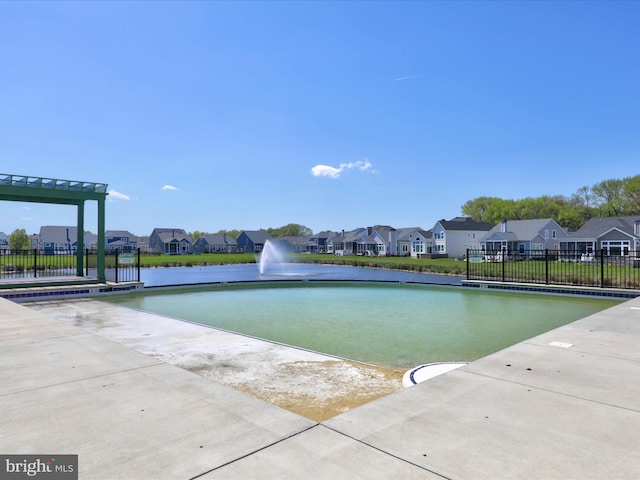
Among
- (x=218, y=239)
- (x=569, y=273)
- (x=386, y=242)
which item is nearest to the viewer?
(x=569, y=273)

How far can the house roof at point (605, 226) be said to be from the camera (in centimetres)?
4142

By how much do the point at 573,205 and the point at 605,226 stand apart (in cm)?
3303

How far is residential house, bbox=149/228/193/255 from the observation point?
278ft

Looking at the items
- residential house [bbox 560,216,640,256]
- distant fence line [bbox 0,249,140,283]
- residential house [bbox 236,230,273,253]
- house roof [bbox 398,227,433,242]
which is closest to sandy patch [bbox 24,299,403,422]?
distant fence line [bbox 0,249,140,283]

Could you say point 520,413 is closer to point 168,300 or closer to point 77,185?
point 168,300

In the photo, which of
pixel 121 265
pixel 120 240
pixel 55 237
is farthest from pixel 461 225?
pixel 55 237

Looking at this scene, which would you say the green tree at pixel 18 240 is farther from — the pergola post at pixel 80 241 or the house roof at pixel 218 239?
the pergola post at pixel 80 241

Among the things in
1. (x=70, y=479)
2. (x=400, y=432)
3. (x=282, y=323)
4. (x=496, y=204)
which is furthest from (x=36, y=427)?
(x=496, y=204)

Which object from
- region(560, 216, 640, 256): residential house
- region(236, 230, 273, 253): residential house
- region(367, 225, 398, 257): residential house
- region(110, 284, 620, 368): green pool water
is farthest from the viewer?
region(236, 230, 273, 253): residential house

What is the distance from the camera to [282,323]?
415 inches

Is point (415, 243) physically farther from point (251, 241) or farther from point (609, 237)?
point (251, 241)

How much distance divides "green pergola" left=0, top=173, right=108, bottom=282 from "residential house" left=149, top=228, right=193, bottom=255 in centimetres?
7029

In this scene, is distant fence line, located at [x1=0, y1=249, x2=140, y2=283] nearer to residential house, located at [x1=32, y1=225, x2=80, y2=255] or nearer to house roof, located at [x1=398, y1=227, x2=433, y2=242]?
house roof, located at [x1=398, y1=227, x2=433, y2=242]

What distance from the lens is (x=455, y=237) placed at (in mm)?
57906
